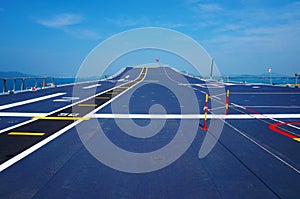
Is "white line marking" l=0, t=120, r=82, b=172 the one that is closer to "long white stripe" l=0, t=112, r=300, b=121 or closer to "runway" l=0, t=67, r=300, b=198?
"runway" l=0, t=67, r=300, b=198

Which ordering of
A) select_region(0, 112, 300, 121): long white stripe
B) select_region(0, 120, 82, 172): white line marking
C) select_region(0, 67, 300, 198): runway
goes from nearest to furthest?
select_region(0, 67, 300, 198): runway, select_region(0, 120, 82, 172): white line marking, select_region(0, 112, 300, 121): long white stripe

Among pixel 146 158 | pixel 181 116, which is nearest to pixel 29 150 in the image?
pixel 146 158

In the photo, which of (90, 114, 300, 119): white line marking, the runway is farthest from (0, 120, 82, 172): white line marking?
(90, 114, 300, 119): white line marking

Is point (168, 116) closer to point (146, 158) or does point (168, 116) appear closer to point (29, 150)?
point (146, 158)

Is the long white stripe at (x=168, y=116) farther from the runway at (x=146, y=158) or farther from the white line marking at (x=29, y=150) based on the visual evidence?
the white line marking at (x=29, y=150)

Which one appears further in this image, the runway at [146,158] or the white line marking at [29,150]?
the white line marking at [29,150]

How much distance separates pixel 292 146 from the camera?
7.00 metres

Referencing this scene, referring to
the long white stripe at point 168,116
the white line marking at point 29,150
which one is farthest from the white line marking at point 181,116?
the white line marking at point 29,150

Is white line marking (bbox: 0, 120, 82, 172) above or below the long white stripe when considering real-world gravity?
below

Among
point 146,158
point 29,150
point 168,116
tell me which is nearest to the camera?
point 146,158

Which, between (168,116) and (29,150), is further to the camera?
(168,116)

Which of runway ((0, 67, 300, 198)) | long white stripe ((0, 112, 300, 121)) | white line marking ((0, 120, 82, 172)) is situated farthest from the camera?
long white stripe ((0, 112, 300, 121))

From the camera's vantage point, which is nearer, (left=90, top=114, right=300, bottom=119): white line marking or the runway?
the runway

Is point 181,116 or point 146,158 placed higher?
point 181,116
